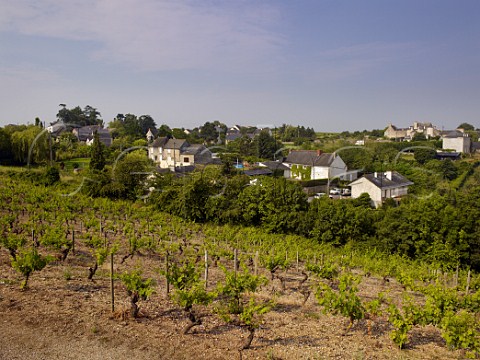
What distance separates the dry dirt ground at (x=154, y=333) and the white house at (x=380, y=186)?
29.1m

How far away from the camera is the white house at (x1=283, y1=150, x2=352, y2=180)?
46312 mm

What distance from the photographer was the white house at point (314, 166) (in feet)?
152

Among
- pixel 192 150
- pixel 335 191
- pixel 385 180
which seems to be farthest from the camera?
pixel 192 150

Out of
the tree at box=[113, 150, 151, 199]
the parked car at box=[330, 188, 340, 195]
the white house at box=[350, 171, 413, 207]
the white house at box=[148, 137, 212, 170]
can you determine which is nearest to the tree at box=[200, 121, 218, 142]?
the white house at box=[148, 137, 212, 170]

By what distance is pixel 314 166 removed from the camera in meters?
48.2

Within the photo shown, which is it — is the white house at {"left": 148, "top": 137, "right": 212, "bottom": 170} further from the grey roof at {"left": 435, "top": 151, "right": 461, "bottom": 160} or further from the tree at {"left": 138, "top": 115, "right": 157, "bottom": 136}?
the tree at {"left": 138, "top": 115, "right": 157, "bottom": 136}

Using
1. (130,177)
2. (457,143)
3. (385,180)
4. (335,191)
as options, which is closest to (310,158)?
(335,191)

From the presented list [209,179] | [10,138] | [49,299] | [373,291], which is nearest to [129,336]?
[49,299]

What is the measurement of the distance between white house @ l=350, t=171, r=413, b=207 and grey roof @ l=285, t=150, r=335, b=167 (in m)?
8.16

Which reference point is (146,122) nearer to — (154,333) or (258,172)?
(258,172)

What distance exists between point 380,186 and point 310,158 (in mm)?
13751

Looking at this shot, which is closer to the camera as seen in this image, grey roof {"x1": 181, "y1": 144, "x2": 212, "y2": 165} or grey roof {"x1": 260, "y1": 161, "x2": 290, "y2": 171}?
grey roof {"x1": 181, "y1": 144, "x2": 212, "y2": 165}

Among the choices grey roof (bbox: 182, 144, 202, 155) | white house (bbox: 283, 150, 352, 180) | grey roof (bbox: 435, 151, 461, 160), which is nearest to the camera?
white house (bbox: 283, 150, 352, 180)

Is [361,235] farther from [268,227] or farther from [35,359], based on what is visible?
[35,359]
